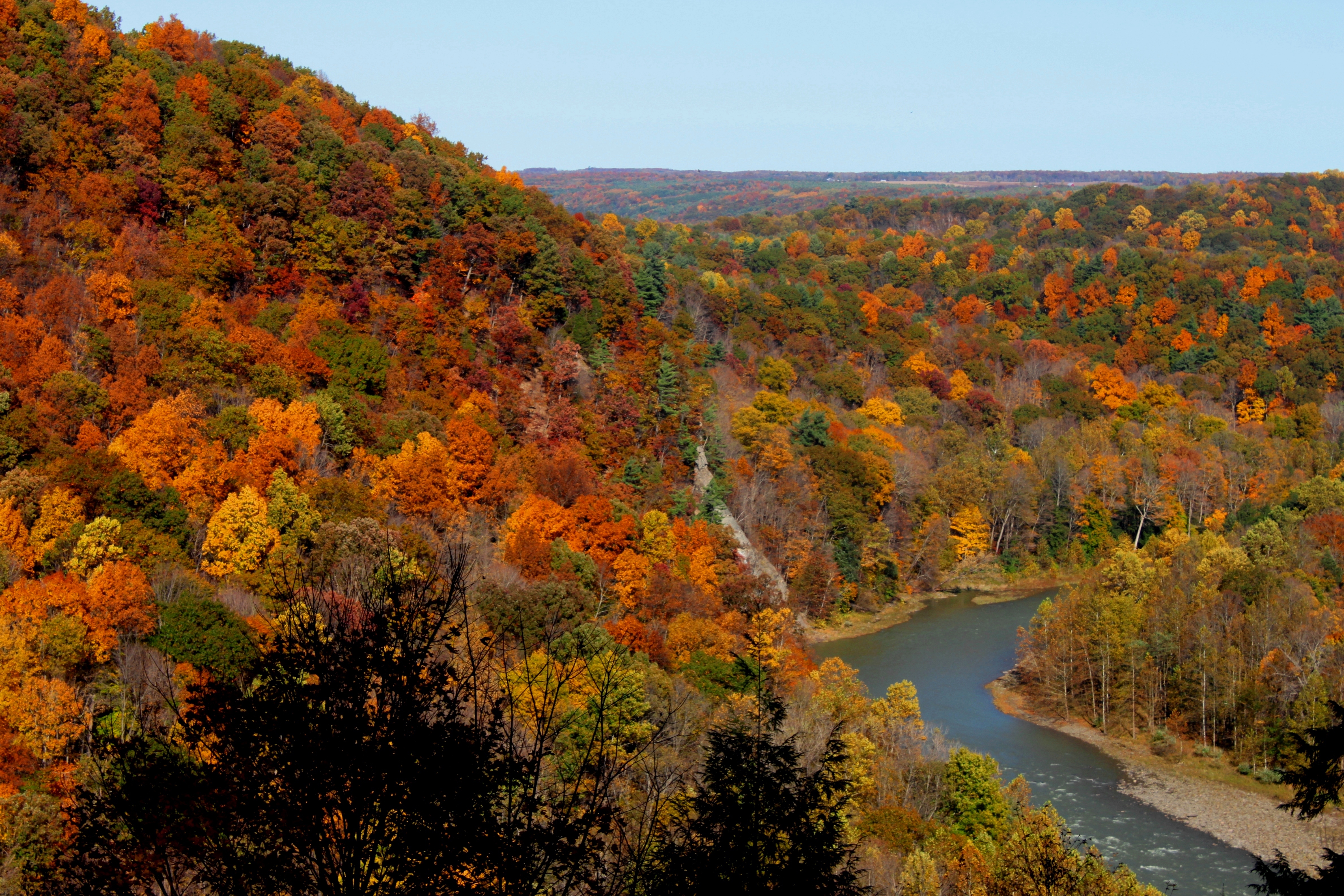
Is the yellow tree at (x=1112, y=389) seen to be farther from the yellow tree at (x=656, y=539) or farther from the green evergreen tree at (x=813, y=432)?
the yellow tree at (x=656, y=539)

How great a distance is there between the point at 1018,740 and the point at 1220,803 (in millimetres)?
6351

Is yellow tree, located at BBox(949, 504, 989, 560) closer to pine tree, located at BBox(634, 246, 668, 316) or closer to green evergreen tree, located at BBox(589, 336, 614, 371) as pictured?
pine tree, located at BBox(634, 246, 668, 316)

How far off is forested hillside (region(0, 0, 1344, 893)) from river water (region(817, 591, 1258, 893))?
2.45 m

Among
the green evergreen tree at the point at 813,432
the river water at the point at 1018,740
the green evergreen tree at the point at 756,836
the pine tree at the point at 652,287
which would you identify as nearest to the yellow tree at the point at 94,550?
the green evergreen tree at the point at 756,836

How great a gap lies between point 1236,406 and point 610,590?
51324mm

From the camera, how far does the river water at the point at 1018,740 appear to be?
25.5 meters

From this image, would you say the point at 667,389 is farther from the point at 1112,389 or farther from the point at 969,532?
the point at 1112,389

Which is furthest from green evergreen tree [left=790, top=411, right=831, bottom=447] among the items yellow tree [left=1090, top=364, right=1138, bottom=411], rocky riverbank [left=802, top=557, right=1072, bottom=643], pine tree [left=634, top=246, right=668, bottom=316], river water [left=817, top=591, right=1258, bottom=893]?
yellow tree [left=1090, top=364, right=1138, bottom=411]

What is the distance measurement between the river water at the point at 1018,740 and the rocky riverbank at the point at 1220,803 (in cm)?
43

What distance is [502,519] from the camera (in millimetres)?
35250

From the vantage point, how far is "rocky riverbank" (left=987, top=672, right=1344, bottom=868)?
26.9 m

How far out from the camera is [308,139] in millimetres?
43250

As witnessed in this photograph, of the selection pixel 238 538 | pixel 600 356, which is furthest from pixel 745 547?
pixel 238 538

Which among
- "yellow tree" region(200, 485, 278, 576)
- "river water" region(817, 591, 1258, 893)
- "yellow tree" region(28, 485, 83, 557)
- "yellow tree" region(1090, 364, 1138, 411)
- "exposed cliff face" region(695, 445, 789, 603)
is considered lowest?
"river water" region(817, 591, 1258, 893)
